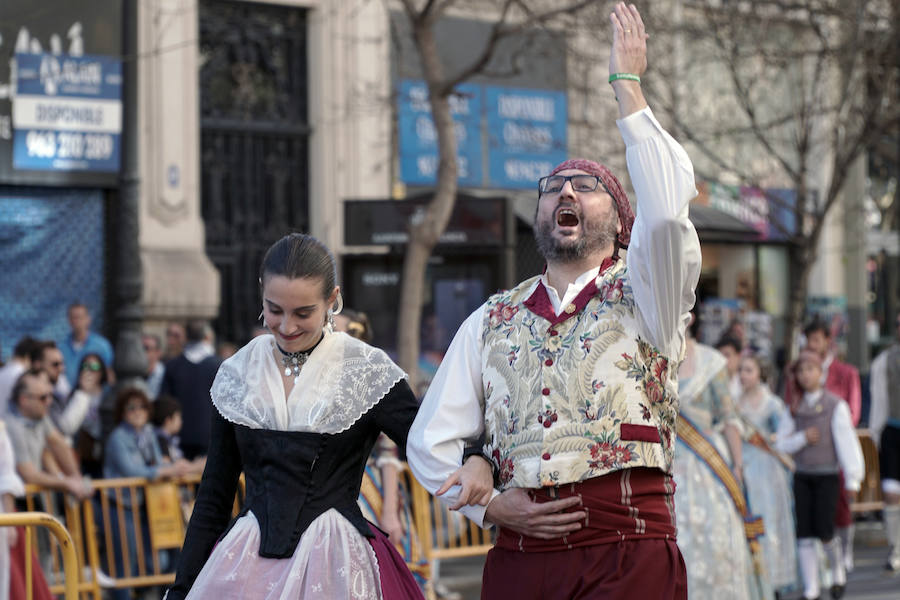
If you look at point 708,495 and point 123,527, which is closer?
point 708,495

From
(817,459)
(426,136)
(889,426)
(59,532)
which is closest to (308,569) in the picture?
(59,532)

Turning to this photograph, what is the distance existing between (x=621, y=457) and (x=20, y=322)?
12.5m

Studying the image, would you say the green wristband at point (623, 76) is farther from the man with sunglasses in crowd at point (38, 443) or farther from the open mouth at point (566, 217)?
the man with sunglasses in crowd at point (38, 443)

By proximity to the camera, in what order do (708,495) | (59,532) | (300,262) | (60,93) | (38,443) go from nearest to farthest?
(300,262) < (59,532) < (708,495) < (38,443) < (60,93)

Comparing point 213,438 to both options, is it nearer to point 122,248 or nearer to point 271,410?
point 271,410

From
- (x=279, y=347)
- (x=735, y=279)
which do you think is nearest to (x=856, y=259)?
(x=735, y=279)

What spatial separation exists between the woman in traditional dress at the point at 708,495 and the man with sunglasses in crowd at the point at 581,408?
13.5 ft

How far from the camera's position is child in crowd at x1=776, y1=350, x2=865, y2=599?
37.7ft

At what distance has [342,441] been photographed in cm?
450

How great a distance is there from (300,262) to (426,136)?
14.8 meters

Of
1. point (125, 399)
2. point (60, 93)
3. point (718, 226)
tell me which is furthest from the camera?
point (718, 226)

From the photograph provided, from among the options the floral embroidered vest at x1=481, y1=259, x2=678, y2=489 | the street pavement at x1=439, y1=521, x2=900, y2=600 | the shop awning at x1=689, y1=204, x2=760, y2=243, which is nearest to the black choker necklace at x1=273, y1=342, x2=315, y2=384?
the floral embroidered vest at x1=481, y1=259, x2=678, y2=489

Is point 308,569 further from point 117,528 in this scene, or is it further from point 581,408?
point 117,528

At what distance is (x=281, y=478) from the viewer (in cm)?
442
